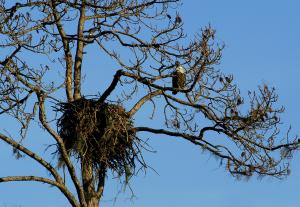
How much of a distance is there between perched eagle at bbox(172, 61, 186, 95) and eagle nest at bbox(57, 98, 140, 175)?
1.16 metres

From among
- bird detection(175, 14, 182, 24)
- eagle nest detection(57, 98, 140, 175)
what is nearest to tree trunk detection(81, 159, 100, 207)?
eagle nest detection(57, 98, 140, 175)

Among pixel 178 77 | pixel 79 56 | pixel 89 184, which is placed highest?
pixel 79 56

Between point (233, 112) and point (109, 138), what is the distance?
201 centimetres

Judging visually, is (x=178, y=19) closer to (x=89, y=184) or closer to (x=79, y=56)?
(x=79, y=56)

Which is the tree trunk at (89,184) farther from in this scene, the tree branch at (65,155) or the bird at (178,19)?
the bird at (178,19)

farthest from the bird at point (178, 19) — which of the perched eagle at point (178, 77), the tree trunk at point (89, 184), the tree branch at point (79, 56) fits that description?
the tree trunk at point (89, 184)

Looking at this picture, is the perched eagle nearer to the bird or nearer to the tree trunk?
the bird

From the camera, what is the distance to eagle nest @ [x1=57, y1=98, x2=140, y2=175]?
14.9 meters

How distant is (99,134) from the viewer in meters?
15.2

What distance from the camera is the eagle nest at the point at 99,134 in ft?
48.9

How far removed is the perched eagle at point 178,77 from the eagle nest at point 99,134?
116 cm

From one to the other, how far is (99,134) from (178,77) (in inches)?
71.3

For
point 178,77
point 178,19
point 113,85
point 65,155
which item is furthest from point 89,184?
point 178,19

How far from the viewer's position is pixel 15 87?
13703mm
